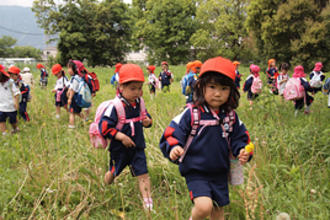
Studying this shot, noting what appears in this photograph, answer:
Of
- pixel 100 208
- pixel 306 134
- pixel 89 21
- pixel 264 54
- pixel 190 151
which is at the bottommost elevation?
pixel 100 208

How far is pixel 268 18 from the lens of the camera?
23.5 meters

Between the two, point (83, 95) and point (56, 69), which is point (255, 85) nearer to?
point (83, 95)

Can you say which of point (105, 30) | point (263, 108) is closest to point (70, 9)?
point (105, 30)

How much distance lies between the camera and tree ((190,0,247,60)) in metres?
36.9

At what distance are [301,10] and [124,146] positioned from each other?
77.2 ft

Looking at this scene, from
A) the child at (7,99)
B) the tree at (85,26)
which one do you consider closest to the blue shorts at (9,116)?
the child at (7,99)

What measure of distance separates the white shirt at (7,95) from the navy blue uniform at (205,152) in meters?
4.85

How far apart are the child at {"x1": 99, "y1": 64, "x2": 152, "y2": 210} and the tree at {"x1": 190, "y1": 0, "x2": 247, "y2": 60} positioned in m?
34.2

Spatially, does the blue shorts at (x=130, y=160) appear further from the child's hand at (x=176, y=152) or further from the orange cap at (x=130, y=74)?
the child's hand at (x=176, y=152)

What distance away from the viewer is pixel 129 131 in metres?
2.95

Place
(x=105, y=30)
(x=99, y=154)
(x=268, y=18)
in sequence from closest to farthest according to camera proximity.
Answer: (x=99, y=154) → (x=268, y=18) → (x=105, y=30)

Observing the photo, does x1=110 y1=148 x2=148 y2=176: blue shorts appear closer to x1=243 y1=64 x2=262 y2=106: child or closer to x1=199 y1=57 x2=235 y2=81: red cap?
x1=199 y1=57 x2=235 y2=81: red cap

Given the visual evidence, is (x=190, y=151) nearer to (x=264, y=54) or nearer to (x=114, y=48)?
(x=264, y=54)

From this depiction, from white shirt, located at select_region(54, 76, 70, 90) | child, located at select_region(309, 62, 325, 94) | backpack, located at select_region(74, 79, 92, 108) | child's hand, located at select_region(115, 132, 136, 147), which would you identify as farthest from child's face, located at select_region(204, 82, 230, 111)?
white shirt, located at select_region(54, 76, 70, 90)
